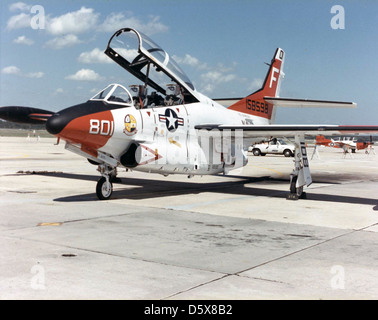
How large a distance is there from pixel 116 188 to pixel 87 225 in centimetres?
675

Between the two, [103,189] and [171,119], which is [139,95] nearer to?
[171,119]

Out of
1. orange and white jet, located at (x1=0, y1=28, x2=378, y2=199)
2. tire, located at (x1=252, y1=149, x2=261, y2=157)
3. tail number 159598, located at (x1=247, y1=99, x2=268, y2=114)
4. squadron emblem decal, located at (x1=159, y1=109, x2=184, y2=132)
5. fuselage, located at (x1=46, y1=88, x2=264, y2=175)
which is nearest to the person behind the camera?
fuselage, located at (x1=46, y1=88, x2=264, y2=175)

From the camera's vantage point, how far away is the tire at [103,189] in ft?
39.3

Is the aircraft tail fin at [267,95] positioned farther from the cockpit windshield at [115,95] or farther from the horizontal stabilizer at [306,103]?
the cockpit windshield at [115,95]

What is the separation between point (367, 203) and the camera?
42.1 ft

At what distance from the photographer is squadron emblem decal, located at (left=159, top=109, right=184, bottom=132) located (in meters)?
12.9

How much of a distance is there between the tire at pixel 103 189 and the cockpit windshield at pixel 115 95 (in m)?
2.29

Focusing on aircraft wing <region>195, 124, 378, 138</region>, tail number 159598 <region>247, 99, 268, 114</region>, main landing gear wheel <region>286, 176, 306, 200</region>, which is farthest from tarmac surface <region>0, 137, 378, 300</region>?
tail number 159598 <region>247, 99, 268, 114</region>

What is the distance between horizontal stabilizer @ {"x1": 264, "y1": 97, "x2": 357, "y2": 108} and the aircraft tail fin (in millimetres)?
379

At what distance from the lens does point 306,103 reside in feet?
57.6

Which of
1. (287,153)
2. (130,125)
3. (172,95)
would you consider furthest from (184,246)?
(287,153)

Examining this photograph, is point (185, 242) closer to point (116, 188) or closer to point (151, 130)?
point (151, 130)

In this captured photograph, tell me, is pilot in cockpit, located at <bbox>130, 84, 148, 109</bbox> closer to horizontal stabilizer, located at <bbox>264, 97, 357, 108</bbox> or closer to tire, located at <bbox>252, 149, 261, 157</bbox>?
horizontal stabilizer, located at <bbox>264, 97, 357, 108</bbox>
